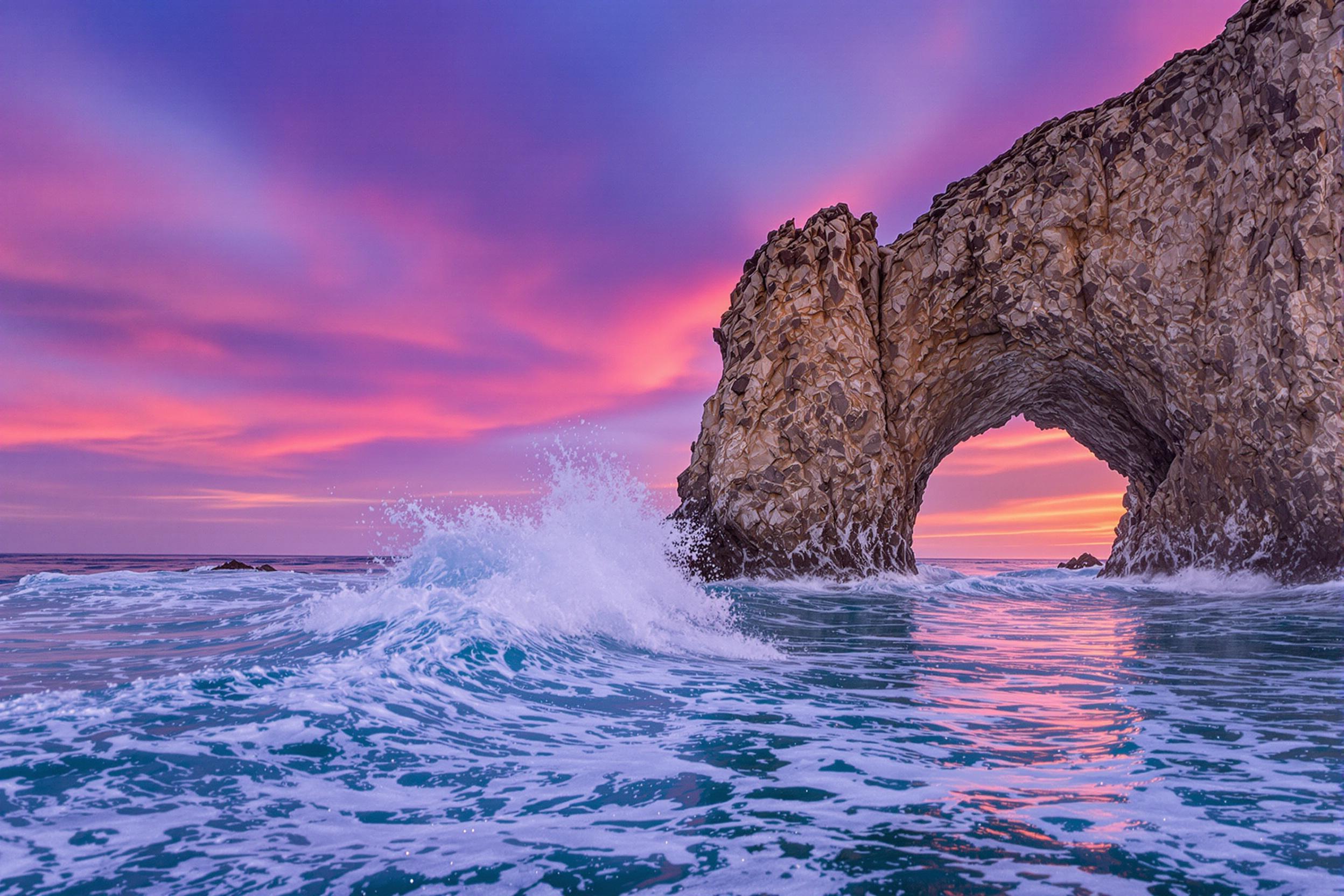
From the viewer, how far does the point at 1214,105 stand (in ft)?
56.6

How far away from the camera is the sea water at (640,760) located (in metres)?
2.79

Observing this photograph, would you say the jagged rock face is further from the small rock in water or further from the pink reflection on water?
the small rock in water

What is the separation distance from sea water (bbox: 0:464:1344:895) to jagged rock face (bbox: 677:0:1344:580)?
9046mm

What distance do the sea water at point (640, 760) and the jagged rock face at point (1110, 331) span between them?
9.05 m

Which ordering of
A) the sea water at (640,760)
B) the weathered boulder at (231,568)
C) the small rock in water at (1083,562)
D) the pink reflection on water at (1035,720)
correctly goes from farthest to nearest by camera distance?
the small rock in water at (1083,562)
the weathered boulder at (231,568)
the pink reflection on water at (1035,720)
the sea water at (640,760)

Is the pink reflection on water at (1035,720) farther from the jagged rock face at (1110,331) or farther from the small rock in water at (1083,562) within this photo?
the small rock in water at (1083,562)

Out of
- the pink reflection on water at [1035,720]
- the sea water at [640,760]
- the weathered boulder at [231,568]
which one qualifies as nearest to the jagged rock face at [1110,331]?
the pink reflection on water at [1035,720]

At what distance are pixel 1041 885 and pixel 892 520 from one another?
61.3ft

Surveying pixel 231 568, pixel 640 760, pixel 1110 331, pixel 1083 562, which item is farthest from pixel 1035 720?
pixel 1083 562

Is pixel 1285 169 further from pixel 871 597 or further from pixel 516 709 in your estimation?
pixel 516 709

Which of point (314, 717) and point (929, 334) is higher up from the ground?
point (929, 334)

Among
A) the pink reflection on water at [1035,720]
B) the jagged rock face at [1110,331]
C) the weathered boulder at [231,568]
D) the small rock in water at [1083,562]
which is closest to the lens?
the pink reflection on water at [1035,720]

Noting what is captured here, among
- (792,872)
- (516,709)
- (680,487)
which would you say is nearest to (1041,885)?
(792,872)

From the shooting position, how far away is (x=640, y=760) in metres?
4.12
